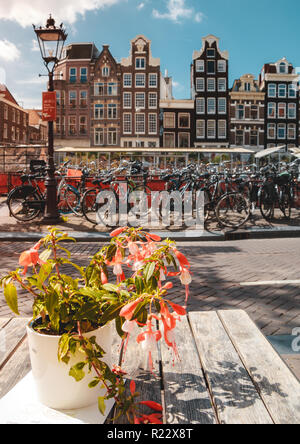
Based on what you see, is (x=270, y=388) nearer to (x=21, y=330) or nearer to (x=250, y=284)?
(x=21, y=330)

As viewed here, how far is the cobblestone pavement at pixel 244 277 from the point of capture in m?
3.33

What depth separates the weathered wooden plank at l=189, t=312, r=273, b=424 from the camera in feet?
3.24

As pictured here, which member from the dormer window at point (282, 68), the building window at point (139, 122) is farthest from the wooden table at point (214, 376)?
the dormer window at point (282, 68)

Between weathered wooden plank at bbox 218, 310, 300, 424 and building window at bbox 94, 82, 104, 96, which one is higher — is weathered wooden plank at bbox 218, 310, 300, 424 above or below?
below

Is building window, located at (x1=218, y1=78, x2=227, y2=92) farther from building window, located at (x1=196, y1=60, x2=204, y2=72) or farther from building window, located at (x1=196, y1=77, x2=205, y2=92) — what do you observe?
building window, located at (x1=196, y1=60, x2=204, y2=72)

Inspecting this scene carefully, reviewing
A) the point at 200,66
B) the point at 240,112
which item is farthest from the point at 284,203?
the point at 200,66

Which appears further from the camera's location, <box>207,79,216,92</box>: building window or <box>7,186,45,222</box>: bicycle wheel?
<box>207,79,216,92</box>: building window

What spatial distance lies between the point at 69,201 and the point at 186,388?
8.25m

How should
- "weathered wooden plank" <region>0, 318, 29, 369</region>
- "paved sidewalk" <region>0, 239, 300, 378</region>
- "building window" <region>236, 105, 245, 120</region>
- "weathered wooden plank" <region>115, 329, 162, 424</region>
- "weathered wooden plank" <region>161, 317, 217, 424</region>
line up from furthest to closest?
1. "building window" <region>236, 105, 245, 120</region>
2. "paved sidewalk" <region>0, 239, 300, 378</region>
3. "weathered wooden plank" <region>0, 318, 29, 369</region>
4. "weathered wooden plank" <region>115, 329, 162, 424</region>
5. "weathered wooden plank" <region>161, 317, 217, 424</region>

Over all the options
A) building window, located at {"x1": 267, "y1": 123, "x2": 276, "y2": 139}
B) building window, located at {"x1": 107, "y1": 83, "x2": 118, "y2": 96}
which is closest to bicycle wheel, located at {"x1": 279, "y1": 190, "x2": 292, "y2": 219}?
building window, located at {"x1": 267, "y1": 123, "x2": 276, "y2": 139}

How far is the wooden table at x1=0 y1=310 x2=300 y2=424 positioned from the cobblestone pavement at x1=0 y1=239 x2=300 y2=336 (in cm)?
152

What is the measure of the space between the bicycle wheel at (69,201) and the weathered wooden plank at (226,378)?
749 centimetres

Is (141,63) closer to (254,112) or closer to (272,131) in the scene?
(254,112)

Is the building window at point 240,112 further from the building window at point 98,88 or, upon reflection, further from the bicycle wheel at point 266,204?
the bicycle wheel at point 266,204
